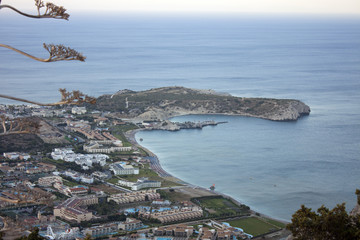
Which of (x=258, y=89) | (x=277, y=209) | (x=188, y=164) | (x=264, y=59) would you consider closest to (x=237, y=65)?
(x=264, y=59)

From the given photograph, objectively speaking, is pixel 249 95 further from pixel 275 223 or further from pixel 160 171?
pixel 275 223

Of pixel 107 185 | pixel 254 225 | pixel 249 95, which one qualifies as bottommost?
pixel 107 185

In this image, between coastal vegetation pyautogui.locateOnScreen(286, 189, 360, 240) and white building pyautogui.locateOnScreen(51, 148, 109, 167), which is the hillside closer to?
white building pyautogui.locateOnScreen(51, 148, 109, 167)

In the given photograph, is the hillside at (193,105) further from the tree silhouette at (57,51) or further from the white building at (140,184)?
the tree silhouette at (57,51)

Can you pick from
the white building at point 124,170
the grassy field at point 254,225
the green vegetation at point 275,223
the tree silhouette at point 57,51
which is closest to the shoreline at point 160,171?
the green vegetation at point 275,223

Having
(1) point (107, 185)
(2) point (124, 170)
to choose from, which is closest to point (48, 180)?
(1) point (107, 185)
